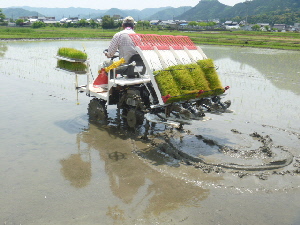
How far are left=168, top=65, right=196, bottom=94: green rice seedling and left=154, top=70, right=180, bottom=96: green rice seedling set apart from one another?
0.46ft

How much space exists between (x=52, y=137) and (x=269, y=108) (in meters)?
6.32

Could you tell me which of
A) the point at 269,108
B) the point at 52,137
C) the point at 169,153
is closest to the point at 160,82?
the point at 169,153

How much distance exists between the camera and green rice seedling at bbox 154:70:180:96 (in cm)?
642

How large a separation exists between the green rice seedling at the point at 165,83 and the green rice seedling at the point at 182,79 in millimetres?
140

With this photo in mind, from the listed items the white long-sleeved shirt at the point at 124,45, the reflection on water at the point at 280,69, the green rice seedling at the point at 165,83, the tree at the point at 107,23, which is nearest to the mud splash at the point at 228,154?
the green rice seedling at the point at 165,83

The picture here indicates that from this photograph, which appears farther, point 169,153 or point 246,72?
point 246,72

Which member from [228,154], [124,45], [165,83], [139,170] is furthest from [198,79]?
[139,170]

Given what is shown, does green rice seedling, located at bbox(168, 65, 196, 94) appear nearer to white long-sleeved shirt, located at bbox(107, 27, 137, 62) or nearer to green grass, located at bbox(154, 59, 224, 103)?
green grass, located at bbox(154, 59, 224, 103)

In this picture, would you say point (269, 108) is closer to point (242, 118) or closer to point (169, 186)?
point (242, 118)

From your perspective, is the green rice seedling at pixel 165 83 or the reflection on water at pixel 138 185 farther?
the green rice seedling at pixel 165 83

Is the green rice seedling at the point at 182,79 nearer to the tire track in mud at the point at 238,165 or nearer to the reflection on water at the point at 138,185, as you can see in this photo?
the tire track in mud at the point at 238,165

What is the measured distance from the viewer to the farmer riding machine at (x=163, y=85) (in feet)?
21.4

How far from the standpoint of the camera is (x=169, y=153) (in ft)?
21.0

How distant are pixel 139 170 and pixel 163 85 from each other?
5.71ft
